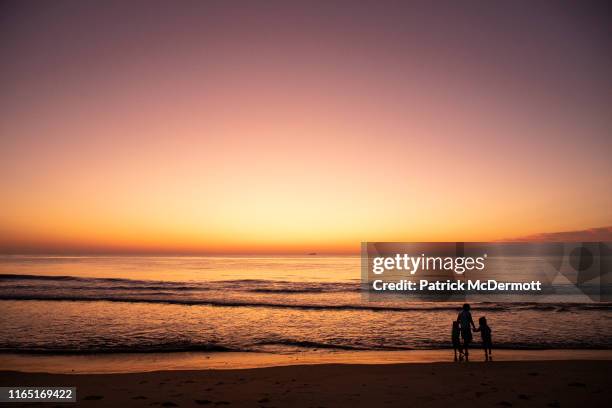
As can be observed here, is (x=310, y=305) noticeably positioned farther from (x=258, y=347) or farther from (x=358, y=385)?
(x=358, y=385)

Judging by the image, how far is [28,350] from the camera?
16391mm

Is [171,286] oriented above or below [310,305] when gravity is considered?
below

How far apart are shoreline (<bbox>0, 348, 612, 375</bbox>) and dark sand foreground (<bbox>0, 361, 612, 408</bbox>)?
1489 mm

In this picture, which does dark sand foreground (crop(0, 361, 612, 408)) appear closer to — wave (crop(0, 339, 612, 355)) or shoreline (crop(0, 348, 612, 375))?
shoreline (crop(0, 348, 612, 375))

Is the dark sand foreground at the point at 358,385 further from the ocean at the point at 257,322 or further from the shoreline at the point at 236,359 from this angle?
the ocean at the point at 257,322

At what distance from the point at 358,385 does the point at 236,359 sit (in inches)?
256

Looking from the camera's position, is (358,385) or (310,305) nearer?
(358,385)

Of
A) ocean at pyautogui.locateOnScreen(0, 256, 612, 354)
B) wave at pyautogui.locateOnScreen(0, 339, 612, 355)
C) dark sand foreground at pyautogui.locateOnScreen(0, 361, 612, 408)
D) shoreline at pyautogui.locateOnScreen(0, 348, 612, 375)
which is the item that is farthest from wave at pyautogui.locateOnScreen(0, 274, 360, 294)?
dark sand foreground at pyautogui.locateOnScreen(0, 361, 612, 408)

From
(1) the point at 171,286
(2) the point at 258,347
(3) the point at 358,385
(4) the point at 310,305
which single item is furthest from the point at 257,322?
(1) the point at 171,286

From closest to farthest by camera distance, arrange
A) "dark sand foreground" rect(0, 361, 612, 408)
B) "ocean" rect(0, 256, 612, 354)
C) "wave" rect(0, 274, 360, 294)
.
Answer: "dark sand foreground" rect(0, 361, 612, 408), "ocean" rect(0, 256, 612, 354), "wave" rect(0, 274, 360, 294)

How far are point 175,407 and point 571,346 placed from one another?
17580 millimetres

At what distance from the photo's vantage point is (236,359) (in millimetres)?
15031

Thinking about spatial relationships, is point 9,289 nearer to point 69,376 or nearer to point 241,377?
point 69,376

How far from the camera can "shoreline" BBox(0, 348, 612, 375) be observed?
44.5 feet
